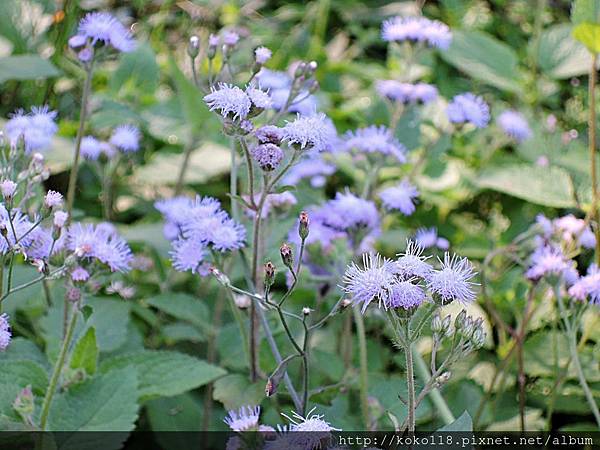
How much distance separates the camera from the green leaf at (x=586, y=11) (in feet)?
5.98

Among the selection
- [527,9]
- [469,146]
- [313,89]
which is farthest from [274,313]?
[527,9]

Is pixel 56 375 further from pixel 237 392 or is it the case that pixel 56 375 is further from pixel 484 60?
pixel 484 60

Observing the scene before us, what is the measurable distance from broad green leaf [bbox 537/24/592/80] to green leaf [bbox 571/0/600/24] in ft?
2.64

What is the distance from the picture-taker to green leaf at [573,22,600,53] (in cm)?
184

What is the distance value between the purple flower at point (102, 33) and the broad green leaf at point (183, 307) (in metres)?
0.54

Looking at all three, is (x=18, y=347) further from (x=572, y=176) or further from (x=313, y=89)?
(x=572, y=176)

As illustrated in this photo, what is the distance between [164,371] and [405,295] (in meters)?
0.66

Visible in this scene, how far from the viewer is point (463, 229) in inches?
97.0

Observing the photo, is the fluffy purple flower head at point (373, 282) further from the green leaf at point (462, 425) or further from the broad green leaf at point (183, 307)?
the broad green leaf at point (183, 307)

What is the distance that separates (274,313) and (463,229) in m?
0.98

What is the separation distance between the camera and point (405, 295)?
1041 millimetres

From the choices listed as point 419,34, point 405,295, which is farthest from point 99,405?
point 419,34

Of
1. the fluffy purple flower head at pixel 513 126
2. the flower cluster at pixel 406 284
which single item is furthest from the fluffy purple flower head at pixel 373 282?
the fluffy purple flower head at pixel 513 126

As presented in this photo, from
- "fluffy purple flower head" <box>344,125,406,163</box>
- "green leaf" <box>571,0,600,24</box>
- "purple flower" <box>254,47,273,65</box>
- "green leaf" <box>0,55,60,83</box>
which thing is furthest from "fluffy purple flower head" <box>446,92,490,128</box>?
"green leaf" <box>0,55,60,83</box>
